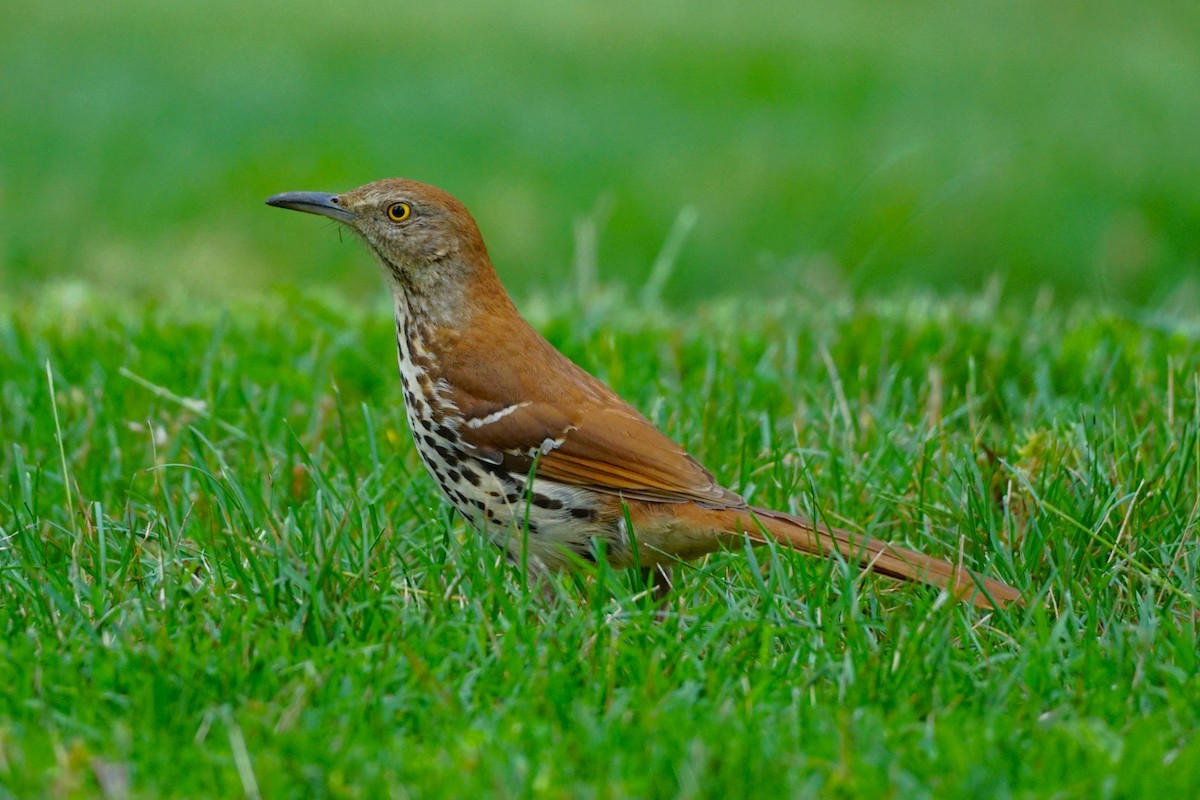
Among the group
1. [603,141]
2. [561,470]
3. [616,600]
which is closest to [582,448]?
[561,470]

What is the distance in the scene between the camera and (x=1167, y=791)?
2.63 metres

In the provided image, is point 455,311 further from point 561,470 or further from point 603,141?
point 603,141

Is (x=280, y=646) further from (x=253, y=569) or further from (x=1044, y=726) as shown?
(x=1044, y=726)

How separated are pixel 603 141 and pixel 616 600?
26.7ft

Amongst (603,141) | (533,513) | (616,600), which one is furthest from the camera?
(603,141)

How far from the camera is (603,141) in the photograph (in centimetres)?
1137

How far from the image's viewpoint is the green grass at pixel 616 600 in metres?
2.71

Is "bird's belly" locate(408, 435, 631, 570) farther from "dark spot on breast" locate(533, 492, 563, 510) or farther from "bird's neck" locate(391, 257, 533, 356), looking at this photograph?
"bird's neck" locate(391, 257, 533, 356)

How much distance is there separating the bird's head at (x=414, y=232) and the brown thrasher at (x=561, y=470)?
0.15 metres

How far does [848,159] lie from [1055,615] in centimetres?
776

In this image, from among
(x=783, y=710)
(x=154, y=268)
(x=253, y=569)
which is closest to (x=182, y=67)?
(x=154, y=268)

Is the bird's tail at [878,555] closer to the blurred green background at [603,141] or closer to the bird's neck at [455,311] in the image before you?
the bird's neck at [455,311]

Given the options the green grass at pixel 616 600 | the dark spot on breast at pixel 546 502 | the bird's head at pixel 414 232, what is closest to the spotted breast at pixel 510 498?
the dark spot on breast at pixel 546 502

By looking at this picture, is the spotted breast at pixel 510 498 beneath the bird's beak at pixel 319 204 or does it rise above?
→ beneath
